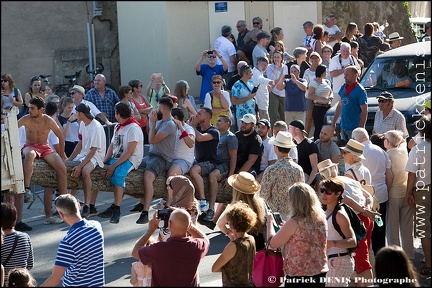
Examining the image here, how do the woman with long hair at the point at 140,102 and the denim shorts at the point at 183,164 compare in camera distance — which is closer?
the denim shorts at the point at 183,164

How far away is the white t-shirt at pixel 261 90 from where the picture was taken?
16969mm

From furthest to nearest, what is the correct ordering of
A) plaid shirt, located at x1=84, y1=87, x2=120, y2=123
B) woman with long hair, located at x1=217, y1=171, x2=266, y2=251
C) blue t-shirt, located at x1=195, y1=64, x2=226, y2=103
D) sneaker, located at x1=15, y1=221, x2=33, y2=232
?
blue t-shirt, located at x1=195, y1=64, x2=226, y2=103 < plaid shirt, located at x1=84, y1=87, x2=120, y2=123 < sneaker, located at x1=15, y1=221, x2=33, y2=232 < woman with long hair, located at x1=217, y1=171, x2=266, y2=251

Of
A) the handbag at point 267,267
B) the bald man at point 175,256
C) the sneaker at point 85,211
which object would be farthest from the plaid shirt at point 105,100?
the bald man at point 175,256

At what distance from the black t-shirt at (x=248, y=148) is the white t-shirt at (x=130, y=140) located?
1.49 metres

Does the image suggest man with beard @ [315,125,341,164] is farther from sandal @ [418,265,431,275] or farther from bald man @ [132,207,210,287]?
bald man @ [132,207,210,287]

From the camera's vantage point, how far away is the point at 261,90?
17.1m

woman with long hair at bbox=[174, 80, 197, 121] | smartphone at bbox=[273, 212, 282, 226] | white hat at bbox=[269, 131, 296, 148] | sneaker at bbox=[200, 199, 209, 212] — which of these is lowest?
sneaker at bbox=[200, 199, 209, 212]

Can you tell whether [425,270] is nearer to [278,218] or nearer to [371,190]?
[371,190]

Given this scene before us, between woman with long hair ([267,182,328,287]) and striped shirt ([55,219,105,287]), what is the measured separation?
5.46 feet

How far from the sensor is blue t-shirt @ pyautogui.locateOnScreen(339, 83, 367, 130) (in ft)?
47.5

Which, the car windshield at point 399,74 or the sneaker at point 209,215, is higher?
the car windshield at point 399,74

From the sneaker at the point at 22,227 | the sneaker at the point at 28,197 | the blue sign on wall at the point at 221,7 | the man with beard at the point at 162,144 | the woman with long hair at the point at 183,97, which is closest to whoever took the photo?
Result: the man with beard at the point at 162,144

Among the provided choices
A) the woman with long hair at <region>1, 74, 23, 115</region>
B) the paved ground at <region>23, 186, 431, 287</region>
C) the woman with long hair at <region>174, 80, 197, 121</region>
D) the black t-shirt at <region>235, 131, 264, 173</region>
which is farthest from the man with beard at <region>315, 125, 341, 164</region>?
the woman with long hair at <region>1, 74, 23, 115</region>

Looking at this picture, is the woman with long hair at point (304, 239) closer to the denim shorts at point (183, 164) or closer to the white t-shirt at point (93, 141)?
the denim shorts at point (183, 164)
